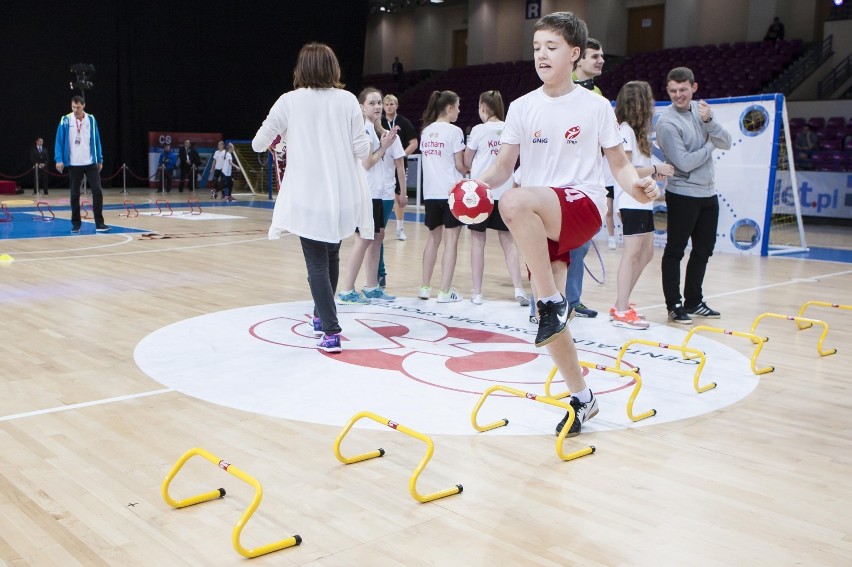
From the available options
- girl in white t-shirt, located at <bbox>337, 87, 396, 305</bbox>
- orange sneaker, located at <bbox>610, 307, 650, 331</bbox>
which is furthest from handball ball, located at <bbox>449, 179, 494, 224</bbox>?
girl in white t-shirt, located at <bbox>337, 87, 396, 305</bbox>

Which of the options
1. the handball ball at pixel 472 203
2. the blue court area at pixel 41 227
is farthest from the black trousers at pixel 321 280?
the blue court area at pixel 41 227

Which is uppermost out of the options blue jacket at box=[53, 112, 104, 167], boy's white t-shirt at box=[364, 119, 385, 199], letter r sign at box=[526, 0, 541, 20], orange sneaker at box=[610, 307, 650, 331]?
letter r sign at box=[526, 0, 541, 20]

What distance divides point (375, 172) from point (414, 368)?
8.13 feet

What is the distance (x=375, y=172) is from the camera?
6.67m

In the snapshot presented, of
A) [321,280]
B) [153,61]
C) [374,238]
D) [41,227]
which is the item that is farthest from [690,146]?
[153,61]

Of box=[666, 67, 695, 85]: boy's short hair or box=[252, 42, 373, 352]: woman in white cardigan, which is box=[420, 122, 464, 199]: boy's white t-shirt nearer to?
box=[666, 67, 695, 85]: boy's short hair

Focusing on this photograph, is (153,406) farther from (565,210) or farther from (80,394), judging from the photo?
(565,210)

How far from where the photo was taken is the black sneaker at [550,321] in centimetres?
321

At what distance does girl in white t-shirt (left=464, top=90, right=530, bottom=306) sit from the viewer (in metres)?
6.51

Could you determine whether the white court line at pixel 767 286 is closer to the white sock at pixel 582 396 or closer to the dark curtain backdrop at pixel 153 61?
the white sock at pixel 582 396

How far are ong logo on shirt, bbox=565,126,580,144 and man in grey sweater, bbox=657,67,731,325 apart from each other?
278 cm

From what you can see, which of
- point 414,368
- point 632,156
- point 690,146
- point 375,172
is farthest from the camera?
point 375,172

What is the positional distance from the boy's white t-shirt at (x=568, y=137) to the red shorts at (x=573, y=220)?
104 millimetres

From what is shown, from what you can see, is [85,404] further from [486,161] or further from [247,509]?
[486,161]
